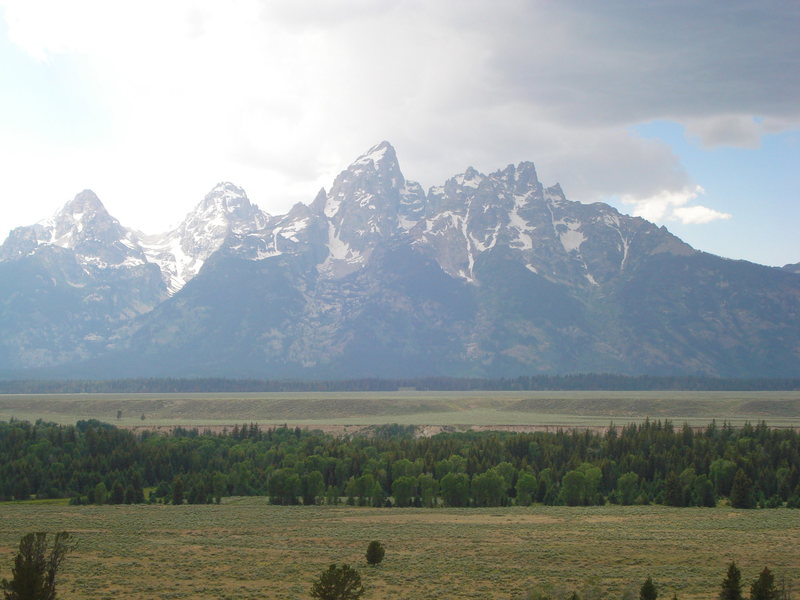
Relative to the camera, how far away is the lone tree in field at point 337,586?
50531 mm

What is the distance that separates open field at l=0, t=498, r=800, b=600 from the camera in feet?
191

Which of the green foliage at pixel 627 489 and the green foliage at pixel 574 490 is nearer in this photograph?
the green foliage at pixel 574 490

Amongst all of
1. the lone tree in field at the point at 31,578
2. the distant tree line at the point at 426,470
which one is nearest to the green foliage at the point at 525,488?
the distant tree line at the point at 426,470

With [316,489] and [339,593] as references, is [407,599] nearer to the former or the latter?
[339,593]

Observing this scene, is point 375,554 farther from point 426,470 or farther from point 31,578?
point 426,470

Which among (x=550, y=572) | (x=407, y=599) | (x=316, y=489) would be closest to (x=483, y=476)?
(x=316, y=489)

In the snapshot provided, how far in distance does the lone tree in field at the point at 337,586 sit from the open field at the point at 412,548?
15.6 feet

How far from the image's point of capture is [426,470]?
119 meters

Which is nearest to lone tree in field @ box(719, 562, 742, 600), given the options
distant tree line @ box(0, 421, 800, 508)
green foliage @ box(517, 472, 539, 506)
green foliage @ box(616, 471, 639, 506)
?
distant tree line @ box(0, 421, 800, 508)

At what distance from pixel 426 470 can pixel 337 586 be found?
225 ft

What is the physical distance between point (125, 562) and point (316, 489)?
139 ft

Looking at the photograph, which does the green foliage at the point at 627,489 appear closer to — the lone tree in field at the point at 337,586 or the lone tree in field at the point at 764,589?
the lone tree in field at the point at 764,589

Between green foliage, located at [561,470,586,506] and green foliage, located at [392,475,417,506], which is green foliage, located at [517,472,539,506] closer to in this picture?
green foliage, located at [561,470,586,506]

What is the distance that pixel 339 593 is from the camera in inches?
1993
